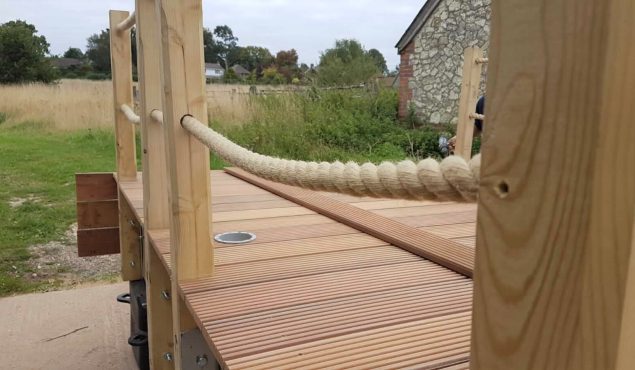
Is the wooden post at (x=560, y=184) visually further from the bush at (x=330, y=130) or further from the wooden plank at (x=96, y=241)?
the bush at (x=330, y=130)

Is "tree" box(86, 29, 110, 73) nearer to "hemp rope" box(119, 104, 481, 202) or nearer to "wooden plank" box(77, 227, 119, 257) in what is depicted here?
"wooden plank" box(77, 227, 119, 257)

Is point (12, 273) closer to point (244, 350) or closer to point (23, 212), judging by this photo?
point (23, 212)

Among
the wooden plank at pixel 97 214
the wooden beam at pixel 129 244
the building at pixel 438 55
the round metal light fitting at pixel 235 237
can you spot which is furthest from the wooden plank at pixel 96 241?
the building at pixel 438 55

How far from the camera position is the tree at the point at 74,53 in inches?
2231

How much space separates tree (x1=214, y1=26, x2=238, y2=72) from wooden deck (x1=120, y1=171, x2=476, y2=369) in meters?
43.3

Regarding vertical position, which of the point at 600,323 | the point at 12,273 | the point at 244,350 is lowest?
the point at 12,273

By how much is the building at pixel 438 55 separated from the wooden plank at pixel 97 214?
854 centimetres

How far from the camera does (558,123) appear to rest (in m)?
0.37

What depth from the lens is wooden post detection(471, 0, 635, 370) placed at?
344mm

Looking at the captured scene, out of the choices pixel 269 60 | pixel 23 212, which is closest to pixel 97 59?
pixel 269 60

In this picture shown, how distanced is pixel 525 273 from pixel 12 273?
14.9 ft

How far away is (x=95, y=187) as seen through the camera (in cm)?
354

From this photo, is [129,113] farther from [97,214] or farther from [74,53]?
[74,53]

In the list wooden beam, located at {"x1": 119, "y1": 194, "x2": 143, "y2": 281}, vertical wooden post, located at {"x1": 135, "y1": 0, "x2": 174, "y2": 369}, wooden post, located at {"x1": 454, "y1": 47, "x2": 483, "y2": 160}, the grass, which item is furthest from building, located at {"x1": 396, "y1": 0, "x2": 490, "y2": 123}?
vertical wooden post, located at {"x1": 135, "y1": 0, "x2": 174, "y2": 369}
